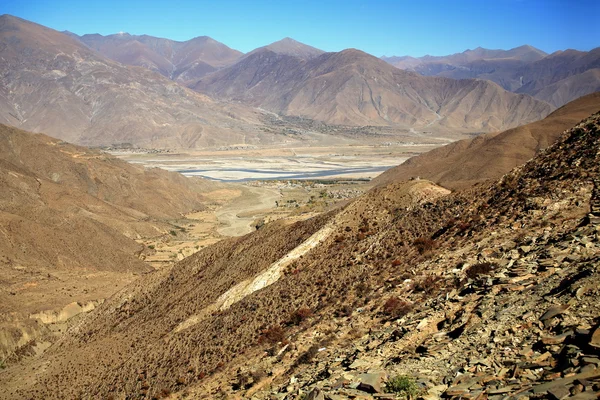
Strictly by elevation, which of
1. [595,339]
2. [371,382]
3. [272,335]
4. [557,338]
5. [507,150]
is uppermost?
[507,150]

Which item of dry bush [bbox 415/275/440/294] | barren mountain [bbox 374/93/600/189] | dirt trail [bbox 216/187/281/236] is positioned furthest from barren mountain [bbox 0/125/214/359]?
barren mountain [bbox 374/93/600/189]

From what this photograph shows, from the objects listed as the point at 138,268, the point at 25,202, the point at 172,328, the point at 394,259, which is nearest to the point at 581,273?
the point at 394,259

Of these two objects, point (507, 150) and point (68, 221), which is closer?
point (68, 221)

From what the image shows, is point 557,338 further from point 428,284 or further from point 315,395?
point 428,284

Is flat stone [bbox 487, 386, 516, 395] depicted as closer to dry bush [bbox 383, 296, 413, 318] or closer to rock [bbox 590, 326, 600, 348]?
rock [bbox 590, 326, 600, 348]

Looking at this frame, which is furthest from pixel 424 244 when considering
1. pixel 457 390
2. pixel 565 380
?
pixel 565 380

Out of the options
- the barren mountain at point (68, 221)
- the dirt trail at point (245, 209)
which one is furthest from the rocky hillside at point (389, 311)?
the dirt trail at point (245, 209)
